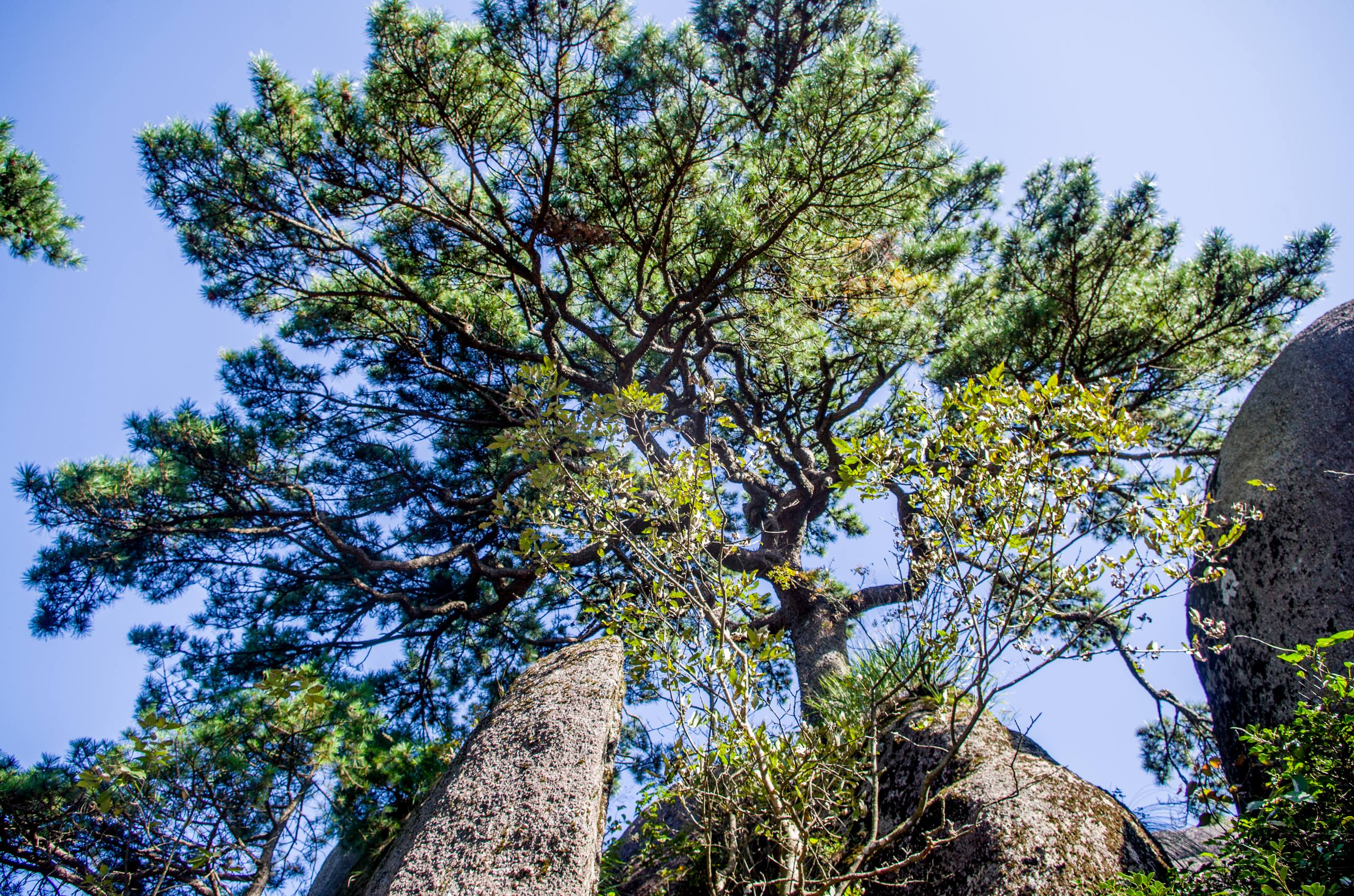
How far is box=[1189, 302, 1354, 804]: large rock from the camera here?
2854mm

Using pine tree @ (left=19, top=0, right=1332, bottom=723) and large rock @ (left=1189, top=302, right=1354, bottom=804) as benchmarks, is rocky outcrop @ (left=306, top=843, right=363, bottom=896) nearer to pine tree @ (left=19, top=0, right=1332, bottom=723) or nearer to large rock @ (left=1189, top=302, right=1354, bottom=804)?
pine tree @ (left=19, top=0, right=1332, bottom=723)

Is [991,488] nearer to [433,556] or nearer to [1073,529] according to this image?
[1073,529]

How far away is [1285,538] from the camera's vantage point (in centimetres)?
307

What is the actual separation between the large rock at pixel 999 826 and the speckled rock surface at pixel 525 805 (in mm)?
627

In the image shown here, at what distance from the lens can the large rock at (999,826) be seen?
7.66ft

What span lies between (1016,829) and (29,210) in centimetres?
582

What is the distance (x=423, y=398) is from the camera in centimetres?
606

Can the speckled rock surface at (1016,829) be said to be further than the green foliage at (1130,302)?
No

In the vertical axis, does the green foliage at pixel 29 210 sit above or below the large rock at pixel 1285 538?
above

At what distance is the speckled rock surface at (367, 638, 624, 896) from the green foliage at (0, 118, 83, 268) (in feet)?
12.5

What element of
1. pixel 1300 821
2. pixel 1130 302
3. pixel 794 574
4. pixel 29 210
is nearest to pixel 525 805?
pixel 794 574

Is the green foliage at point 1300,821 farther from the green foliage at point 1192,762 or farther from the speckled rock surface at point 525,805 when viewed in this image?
the speckled rock surface at point 525,805

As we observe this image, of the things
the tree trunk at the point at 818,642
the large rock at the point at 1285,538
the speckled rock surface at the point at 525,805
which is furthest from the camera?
the tree trunk at the point at 818,642

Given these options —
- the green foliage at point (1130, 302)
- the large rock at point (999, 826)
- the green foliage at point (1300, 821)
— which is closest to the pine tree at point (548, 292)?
the green foliage at point (1130, 302)
